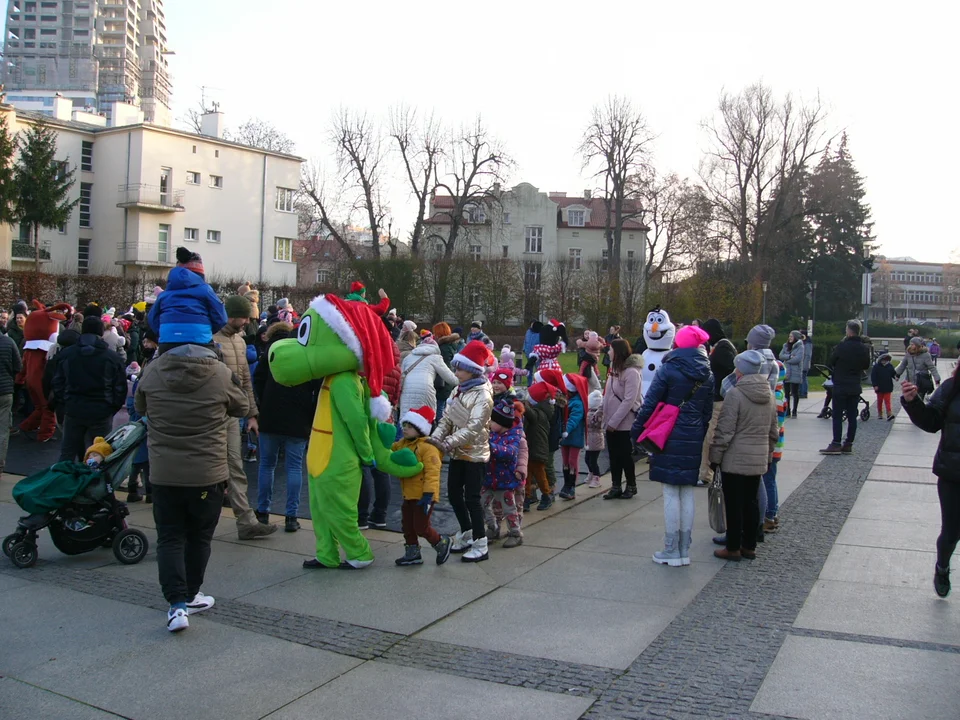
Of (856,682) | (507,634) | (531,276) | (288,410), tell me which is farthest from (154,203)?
(856,682)

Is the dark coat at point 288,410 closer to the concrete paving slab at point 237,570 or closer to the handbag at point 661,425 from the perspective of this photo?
the concrete paving slab at point 237,570

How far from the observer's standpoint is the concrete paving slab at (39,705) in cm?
421

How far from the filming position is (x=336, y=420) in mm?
6719

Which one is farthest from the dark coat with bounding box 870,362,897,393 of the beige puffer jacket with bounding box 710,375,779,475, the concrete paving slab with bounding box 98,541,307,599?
the concrete paving slab with bounding box 98,541,307,599

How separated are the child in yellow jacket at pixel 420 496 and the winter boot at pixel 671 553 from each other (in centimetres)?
173

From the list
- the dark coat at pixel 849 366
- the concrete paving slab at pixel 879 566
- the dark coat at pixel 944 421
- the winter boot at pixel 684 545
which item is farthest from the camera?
the dark coat at pixel 849 366

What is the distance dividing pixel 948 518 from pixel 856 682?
73.1 inches

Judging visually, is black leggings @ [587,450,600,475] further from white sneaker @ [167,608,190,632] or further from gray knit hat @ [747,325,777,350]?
white sneaker @ [167,608,190,632]

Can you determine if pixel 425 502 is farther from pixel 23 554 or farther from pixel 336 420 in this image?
pixel 23 554

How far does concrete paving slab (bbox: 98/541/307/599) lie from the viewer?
6.32m

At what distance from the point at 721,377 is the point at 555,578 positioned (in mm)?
3836

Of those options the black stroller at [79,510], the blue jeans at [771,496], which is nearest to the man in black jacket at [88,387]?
the black stroller at [79,510]

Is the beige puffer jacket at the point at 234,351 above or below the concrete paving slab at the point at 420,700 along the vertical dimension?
above

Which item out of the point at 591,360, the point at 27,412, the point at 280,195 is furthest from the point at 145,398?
the point at 280,195
